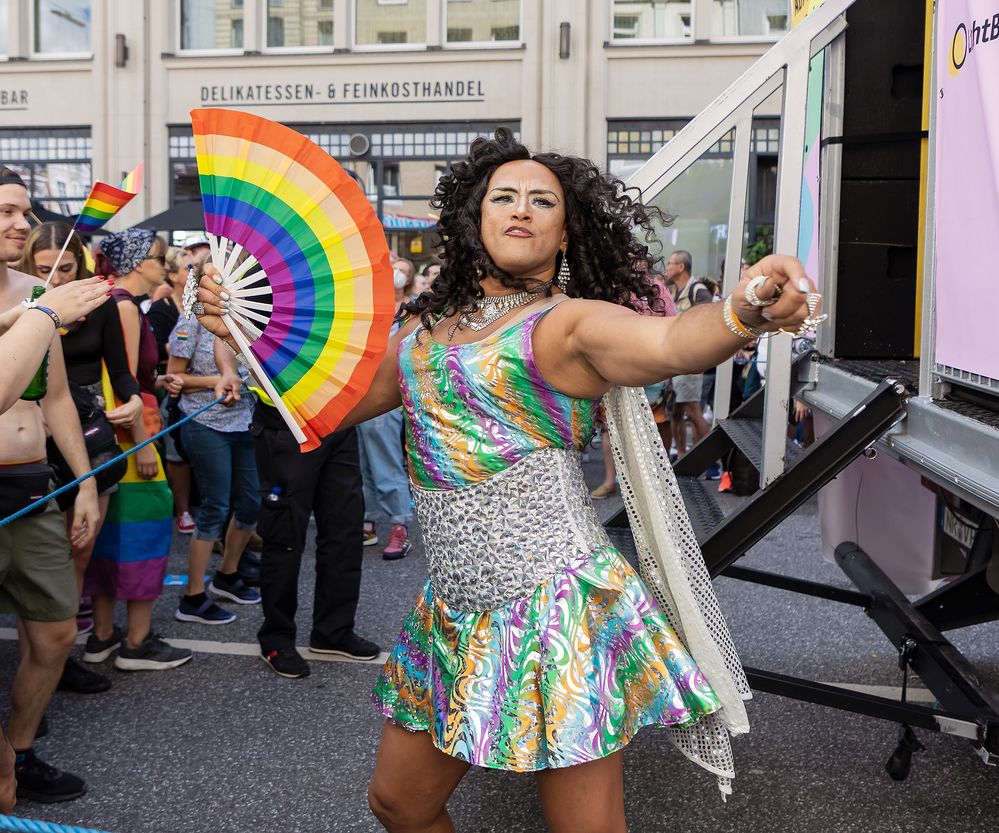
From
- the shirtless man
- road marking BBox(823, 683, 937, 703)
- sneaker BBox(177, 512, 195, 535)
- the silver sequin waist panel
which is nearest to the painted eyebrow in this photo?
the silver sequin waist panel

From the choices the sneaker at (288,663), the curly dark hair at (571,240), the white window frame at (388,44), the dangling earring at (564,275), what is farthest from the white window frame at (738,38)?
the dangling earring at (564,275)

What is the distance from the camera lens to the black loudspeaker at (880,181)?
3766mm

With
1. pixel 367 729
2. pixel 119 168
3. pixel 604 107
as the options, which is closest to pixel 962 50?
pixel 367 729

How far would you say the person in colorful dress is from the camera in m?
2.12

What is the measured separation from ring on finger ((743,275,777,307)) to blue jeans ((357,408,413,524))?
5383 mm

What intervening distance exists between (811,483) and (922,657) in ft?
2.89

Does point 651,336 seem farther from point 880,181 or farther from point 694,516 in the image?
point 880,181

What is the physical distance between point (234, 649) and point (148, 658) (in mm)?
424

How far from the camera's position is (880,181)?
386cm

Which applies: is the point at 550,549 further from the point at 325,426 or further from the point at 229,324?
the point at 229,324

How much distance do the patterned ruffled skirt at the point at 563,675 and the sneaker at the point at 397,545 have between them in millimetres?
4342

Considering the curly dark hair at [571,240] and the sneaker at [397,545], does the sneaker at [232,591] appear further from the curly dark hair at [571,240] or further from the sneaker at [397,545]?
the curly dark hair at [571,240]

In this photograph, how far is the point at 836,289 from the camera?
155 inches

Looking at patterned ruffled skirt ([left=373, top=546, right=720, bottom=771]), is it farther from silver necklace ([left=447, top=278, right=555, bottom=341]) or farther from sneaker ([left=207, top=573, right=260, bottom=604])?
sneaker ([left=207, top=573, right=260, bottom=604])
